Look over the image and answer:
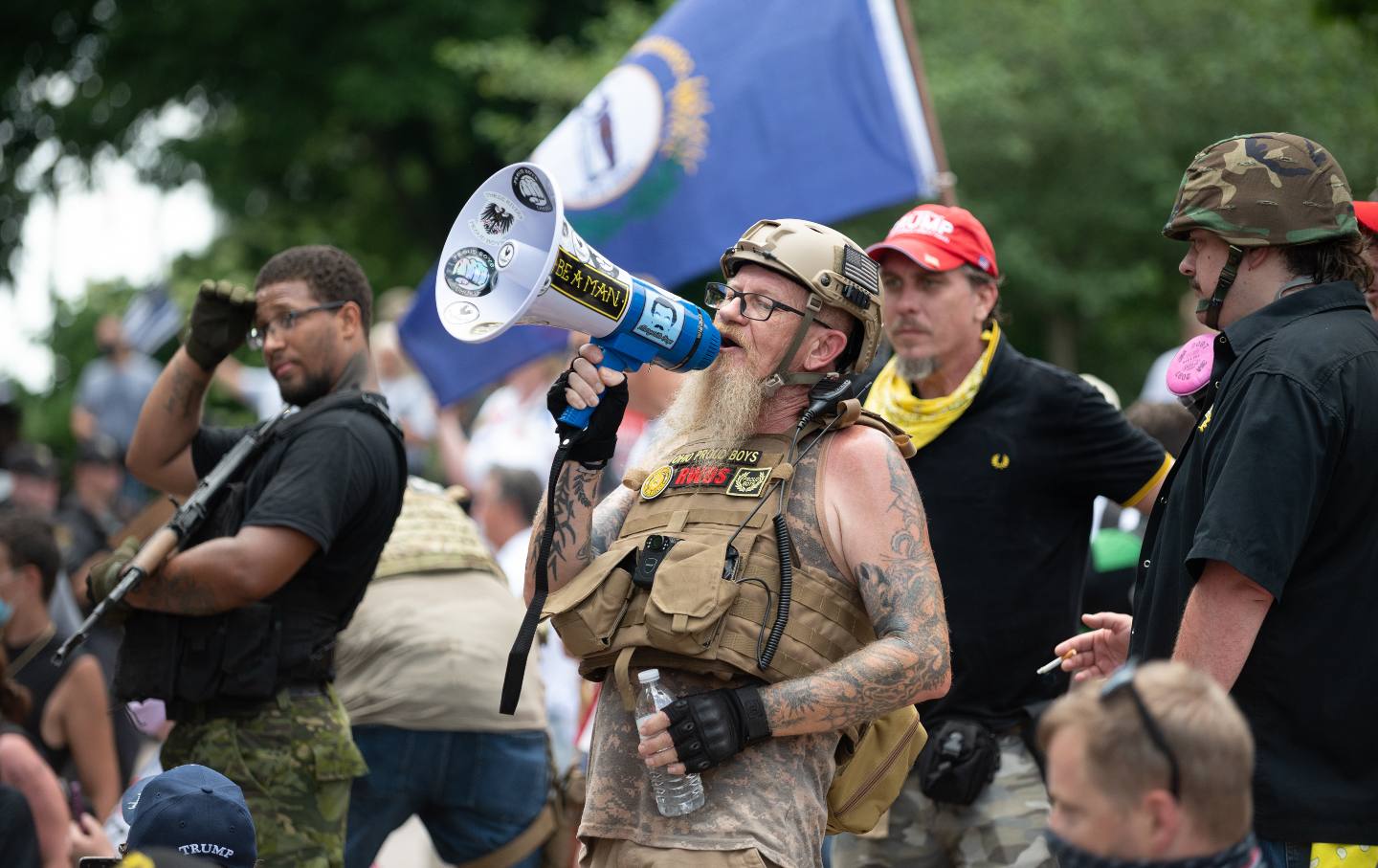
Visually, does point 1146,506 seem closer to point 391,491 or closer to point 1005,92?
point 391,491

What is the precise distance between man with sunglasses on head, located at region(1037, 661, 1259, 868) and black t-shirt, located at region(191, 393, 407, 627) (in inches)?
117

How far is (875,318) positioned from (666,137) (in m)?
4.67

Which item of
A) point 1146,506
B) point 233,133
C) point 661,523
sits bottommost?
point 1146,506

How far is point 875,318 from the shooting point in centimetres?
439

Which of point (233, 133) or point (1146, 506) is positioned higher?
point (233, 133)

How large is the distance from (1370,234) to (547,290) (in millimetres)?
2346

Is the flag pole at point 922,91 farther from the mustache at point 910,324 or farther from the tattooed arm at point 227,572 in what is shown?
the tattooed arm at point 227,572

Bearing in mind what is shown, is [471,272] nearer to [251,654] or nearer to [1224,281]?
[251,654]

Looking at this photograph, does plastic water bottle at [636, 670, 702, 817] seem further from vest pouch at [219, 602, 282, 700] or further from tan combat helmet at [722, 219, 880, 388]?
vest pouch at [219, 602, 282, 700]

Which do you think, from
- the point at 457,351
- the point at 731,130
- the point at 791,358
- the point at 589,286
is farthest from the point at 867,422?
the point at 457,351

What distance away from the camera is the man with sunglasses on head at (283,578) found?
17.1ft

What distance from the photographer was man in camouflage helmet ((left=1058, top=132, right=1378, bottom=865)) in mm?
3541

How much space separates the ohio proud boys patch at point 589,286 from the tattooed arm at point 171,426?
7.30ft

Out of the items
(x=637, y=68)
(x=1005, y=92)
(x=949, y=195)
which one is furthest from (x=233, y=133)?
(x=949, y=195)
